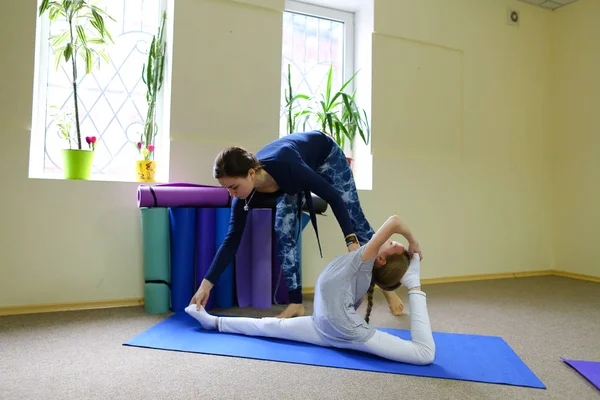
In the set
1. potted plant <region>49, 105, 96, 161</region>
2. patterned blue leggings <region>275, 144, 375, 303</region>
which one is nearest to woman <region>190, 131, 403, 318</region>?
patterned blue leggings <region>275, 144, 375, 303</region>

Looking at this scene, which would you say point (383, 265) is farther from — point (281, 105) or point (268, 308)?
point (281, 105)

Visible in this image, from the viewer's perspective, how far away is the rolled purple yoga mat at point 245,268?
8.05ft

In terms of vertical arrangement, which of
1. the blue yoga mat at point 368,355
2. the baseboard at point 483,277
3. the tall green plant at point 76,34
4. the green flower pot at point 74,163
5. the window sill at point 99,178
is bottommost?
the blue yoga mat at point 368,355

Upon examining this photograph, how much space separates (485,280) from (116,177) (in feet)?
9.81

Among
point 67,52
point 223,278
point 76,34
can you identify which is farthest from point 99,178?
point 223,278

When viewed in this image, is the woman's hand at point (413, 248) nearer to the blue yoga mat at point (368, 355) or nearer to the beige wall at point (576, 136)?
the blue yoga mat at point (368, 355)

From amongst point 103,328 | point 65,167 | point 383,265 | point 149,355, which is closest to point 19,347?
point 103,328

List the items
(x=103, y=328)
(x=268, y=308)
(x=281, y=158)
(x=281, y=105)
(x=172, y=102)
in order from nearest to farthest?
1. (x=281, y=158)
2. (x=103, y=328)
3. (x=268, y=308)
4. (x=172, y=102)
5. (x=281, y=105)

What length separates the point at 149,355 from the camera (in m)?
1.66

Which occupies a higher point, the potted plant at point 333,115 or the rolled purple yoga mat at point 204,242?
the potted plant at point 333,115

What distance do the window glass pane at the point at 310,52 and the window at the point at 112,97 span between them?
3.14 feet

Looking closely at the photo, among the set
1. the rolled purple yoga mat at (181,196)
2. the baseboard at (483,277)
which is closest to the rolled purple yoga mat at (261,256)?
the rolled purple yoga mat at (181,196)

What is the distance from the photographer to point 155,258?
229 cm

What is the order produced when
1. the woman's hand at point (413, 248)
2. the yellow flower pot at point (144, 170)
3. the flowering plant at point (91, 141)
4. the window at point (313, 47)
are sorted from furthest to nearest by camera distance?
1. the window at point (313, 47)
2. the yellow flower pot at point (144, 170)
3. the flowering plant at point (91, 141)
4. the woman's hand at point (413, 248)
